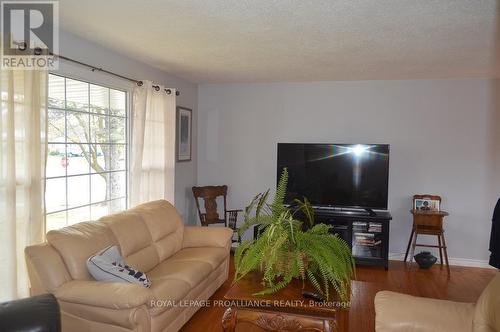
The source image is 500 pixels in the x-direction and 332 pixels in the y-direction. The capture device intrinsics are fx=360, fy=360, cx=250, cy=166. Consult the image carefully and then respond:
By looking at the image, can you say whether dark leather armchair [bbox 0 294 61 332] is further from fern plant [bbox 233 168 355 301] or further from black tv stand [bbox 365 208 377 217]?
black tv stand [bbox 365 208 377 217]

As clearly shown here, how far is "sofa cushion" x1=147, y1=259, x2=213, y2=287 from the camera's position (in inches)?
110

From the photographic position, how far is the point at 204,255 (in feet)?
11.0

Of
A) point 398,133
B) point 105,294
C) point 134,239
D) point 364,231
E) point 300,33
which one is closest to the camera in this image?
point 105,294

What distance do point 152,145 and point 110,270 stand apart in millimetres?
1897

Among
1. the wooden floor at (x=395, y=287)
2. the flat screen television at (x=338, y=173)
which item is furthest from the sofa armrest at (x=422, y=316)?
the flat screen television at (x=338, y=173)

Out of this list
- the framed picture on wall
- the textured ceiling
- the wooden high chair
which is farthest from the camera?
the framed picture on wall

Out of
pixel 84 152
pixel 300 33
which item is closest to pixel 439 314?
pixel 300 33

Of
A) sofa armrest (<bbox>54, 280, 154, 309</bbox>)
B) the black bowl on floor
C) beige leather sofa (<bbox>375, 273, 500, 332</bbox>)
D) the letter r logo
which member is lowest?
the black bowl on floor

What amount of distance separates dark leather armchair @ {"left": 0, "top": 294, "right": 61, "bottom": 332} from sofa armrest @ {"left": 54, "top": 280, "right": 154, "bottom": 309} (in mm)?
365

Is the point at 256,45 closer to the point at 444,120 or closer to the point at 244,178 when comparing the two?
the point at 244,178

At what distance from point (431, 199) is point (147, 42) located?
383 cm

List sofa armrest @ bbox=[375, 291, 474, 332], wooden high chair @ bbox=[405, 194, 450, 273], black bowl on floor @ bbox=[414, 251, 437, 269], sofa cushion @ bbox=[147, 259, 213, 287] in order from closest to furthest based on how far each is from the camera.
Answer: sofa armrest @ bbox=[375, 291, 474, 332] < sofa cushion @ bbox=[147, 259, 213, 287] < wooden high chair @ bbox=[405, 194, 450, 273] < black bowl on floor @ bbox=[414, 251, 437, 269]

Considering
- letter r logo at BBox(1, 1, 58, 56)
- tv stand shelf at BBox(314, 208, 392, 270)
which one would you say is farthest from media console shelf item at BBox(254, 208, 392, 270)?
letter r logo at BBox(1, 1, 58, 56)

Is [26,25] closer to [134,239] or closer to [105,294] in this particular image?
[134,239]
